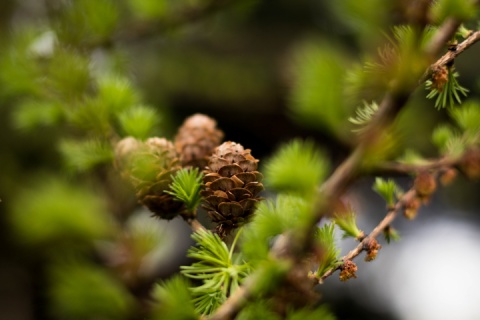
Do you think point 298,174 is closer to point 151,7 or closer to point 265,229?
point 265,229

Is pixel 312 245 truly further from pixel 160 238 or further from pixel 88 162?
pixel 88 162

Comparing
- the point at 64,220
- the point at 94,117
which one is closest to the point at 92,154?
the point at 94,117

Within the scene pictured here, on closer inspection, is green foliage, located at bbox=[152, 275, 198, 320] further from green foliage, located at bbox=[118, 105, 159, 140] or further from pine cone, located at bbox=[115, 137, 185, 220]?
green foliage, located at bbox=[118, 105, 159, 140]

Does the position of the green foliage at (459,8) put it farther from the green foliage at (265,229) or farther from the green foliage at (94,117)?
the green foliage at (94,117)

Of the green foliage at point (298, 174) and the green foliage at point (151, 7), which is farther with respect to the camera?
the green foliage at point (151, 7)

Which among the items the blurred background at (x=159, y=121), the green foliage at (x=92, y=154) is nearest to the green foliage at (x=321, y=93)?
the blurred background at (x=159, y=121)
